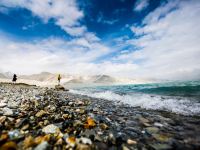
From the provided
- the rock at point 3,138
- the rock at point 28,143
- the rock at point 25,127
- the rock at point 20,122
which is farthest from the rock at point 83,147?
the rock at point 20,122

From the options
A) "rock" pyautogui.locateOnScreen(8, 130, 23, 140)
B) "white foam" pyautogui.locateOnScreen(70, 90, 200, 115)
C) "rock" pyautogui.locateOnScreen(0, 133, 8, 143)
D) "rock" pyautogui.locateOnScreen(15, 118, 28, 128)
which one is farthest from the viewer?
"white foam" pyautogui.locateOnScreen(70, 90, 200, 115)

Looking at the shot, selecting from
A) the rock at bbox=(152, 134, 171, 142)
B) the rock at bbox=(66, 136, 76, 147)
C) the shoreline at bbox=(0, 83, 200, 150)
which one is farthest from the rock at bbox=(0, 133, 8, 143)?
the rock at bbox=(152, 134, 171, 142)

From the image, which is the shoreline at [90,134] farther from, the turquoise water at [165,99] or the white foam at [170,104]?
the turquoise water at [165,99]

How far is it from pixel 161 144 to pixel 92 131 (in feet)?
4.88

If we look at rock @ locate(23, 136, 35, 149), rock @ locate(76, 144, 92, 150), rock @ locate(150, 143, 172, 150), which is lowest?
rock @ locate(150, 143, 172, 150)

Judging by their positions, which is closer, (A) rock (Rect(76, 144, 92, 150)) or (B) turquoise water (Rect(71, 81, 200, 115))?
(A) rock (Rect(76, 144, 92, 150))

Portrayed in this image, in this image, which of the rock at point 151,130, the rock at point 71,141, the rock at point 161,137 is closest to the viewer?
the rock at point 71,141

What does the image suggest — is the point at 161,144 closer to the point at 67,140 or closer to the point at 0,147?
the point at 67,140

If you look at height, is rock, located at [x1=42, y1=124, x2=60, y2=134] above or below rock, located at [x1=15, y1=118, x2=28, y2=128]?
below

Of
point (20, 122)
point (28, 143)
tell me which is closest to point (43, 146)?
point (28, 143)

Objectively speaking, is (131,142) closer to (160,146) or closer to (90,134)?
(160,146)

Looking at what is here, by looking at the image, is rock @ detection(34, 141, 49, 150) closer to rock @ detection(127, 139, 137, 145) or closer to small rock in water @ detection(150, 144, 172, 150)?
rock @ detection(127, 139, 137, 145)

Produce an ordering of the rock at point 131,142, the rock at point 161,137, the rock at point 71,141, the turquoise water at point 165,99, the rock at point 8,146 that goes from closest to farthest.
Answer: the rock at point 8,146 < the rock at point 71,141 < the rock at point 131,142 < the rock at point 161,137 < the turquoise water at point 165,99

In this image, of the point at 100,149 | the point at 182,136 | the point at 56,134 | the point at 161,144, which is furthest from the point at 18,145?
the point at 182,136
